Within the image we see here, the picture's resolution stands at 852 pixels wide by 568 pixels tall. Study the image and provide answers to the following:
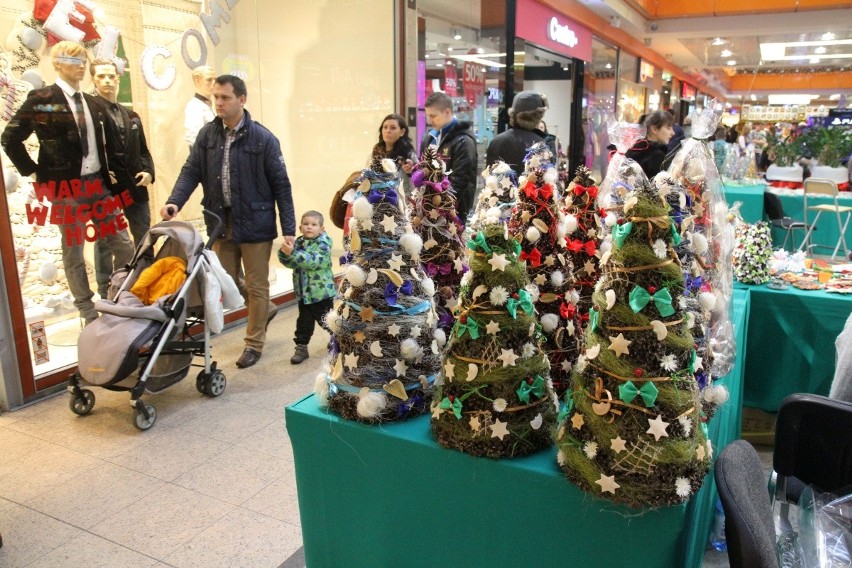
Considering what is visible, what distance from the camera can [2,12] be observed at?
3611 millimetres

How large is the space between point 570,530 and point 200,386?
2999 mm

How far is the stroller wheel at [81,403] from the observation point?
11.6 feet

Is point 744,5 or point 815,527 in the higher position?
point 744,5

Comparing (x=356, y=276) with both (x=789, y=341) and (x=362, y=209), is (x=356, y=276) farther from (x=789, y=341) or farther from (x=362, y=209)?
(x=789, y=341)

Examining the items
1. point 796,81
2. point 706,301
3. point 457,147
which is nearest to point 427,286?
point 706,301

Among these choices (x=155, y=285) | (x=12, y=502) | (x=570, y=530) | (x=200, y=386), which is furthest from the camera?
(x=200, y=386)

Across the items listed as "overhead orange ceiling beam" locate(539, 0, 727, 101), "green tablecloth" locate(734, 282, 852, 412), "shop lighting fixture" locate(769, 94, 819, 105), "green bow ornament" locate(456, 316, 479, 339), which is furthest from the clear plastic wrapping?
"shop lighting fixture" locate(769, 94, 819, 105)

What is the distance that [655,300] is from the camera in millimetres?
1254

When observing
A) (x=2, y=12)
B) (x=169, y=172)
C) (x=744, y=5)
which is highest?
(x=744, y=5)

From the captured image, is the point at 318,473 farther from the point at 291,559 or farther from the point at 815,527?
the point at 815,527

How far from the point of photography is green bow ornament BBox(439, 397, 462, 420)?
4.86ft

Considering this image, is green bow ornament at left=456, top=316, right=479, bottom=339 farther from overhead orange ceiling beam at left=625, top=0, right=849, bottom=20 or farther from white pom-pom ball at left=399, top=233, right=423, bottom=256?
overhead orange ceiling beam at left=625, top=0, right=849, bottom=20

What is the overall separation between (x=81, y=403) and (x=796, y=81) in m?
26.4

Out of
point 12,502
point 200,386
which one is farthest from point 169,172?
point 12,502
